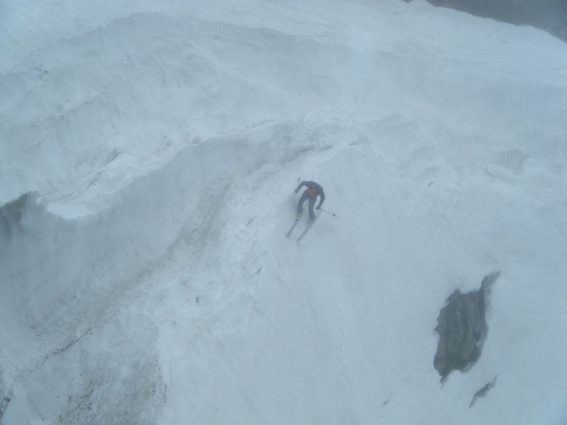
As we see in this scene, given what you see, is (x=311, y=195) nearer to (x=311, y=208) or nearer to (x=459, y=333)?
(x=311, y=208)

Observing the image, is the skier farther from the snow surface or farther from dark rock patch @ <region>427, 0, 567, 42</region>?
dark rock patch @ <region>427, 0, 567, 42</region>

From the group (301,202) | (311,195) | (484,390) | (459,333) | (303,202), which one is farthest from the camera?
(484,390)

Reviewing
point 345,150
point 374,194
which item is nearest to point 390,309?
point 374,194

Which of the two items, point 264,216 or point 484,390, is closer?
point 264,216

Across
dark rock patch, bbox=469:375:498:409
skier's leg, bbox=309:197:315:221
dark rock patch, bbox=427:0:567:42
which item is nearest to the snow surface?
dark rock patch, bbox=469:375:498:409

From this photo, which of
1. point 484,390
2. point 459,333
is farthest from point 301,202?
point 484,390
